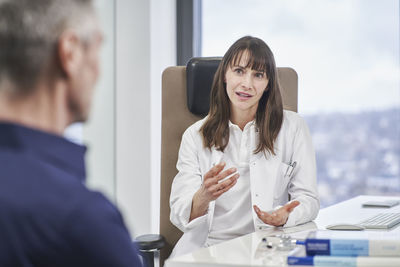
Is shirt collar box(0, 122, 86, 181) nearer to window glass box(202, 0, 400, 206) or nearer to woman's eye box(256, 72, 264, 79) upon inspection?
woman's eye box(256, 72, 264, 79)

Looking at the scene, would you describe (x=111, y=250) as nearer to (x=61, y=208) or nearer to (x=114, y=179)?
(x=61, y=208)

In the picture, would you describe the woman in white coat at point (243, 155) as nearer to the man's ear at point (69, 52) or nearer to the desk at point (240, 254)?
the desk at point (240, 254)

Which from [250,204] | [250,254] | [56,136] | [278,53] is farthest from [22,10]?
[278,53]

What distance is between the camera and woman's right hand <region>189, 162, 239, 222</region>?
1.38 metres

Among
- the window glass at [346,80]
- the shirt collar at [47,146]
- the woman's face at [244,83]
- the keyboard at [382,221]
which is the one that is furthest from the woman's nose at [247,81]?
the shirt collar at [47,146]

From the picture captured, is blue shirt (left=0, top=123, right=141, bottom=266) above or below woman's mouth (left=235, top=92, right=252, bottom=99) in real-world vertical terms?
below

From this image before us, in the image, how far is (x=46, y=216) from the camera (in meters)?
0.50

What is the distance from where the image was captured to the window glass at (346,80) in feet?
→ 9.23

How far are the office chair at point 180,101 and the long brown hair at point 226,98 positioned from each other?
0.16 ft

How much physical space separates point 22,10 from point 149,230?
2311 mm

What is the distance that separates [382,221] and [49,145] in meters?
1.21

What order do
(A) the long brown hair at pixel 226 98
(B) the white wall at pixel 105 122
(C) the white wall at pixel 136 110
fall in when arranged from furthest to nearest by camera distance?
(C) the white wall at pixel 136 110
(B) the white wall at pixel 105 122
(A) the long brown hair at pixel 226 98

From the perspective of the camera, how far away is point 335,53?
288cm

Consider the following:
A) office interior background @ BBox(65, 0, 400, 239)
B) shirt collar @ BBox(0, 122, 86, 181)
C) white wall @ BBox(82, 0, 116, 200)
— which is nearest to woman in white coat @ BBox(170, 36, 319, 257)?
white wall @ BBox(82, 0, 116, 200)
